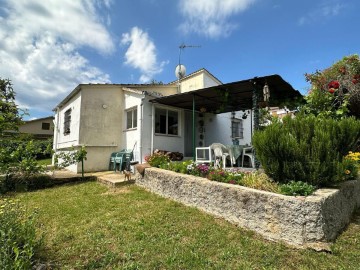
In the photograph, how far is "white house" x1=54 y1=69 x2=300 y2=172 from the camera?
9.77 metres

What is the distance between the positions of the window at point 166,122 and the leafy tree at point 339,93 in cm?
631

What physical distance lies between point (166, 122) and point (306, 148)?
760 centimetres

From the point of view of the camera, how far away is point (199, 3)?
771 cm

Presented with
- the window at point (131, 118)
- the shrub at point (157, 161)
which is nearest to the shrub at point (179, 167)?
the shrub at point (157, 161)

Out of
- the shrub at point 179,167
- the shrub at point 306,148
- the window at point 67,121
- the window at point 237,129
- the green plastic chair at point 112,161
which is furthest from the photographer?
the window at point 237,129

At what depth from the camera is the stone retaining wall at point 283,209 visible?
3383mm

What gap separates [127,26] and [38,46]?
3999mm

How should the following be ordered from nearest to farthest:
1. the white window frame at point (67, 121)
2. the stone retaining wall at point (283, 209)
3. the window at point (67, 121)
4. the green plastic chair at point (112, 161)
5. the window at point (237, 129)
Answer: the stone retaining wall at point (283, 209) < the green plastic chair at point (112, 161) < the white window frame at point (67, 121) < the window at point (67, 121) < the window at point (237, 129)

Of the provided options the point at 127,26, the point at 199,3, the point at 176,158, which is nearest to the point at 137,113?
the point at 176,158

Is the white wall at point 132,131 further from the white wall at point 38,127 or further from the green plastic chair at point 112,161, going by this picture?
the white wall at point 38,127

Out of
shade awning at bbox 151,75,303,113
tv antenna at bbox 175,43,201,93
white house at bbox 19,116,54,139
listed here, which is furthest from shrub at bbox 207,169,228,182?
white house at bbox 19,116,54,139

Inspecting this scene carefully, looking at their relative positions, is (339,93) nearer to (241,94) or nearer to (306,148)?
(241,94)

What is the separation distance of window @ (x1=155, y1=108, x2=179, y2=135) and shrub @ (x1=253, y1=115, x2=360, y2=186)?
6.68 m

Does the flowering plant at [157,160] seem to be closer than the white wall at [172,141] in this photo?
Yes
